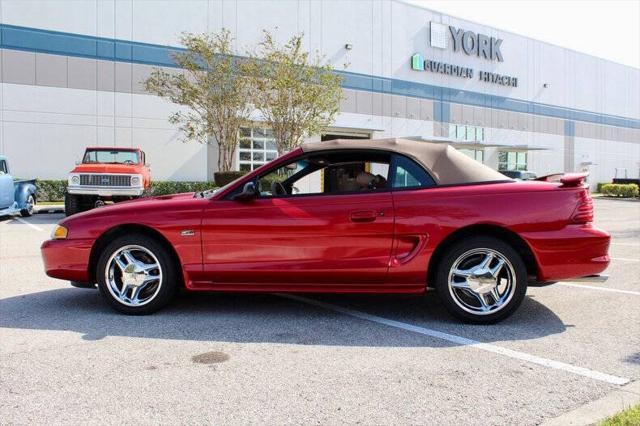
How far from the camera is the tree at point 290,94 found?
837 inches

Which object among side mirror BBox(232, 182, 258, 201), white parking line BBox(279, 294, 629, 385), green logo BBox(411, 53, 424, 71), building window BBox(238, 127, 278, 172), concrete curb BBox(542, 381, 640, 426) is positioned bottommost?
concrete curb BBox(542, 381, 640, 426)

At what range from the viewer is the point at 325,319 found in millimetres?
4699

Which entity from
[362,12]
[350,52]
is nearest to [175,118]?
[350,52]

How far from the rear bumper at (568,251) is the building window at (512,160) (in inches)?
1430

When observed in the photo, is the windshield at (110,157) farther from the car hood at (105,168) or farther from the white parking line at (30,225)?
the white parking line at (30,225)

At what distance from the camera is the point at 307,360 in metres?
3.71

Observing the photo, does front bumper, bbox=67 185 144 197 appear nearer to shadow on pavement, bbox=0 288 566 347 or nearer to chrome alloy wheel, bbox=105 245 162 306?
shadow on pavement, bbox=0 288 566 347

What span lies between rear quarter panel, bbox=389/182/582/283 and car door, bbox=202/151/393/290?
0.15 meters

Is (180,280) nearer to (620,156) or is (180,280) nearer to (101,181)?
(101,181)

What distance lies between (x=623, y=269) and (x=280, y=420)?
6.35 metres

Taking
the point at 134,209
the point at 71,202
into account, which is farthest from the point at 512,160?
the point at 134,209

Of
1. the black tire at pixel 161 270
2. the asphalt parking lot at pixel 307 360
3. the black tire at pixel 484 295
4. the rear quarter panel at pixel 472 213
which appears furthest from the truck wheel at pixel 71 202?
the black tire at pixel 484 295

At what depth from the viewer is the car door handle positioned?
4512mm

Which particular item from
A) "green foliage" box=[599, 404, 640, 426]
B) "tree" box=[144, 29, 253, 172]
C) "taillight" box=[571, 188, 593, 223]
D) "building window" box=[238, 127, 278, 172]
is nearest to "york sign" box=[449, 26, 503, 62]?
"building window" box=[238, 127, 278, 172]
